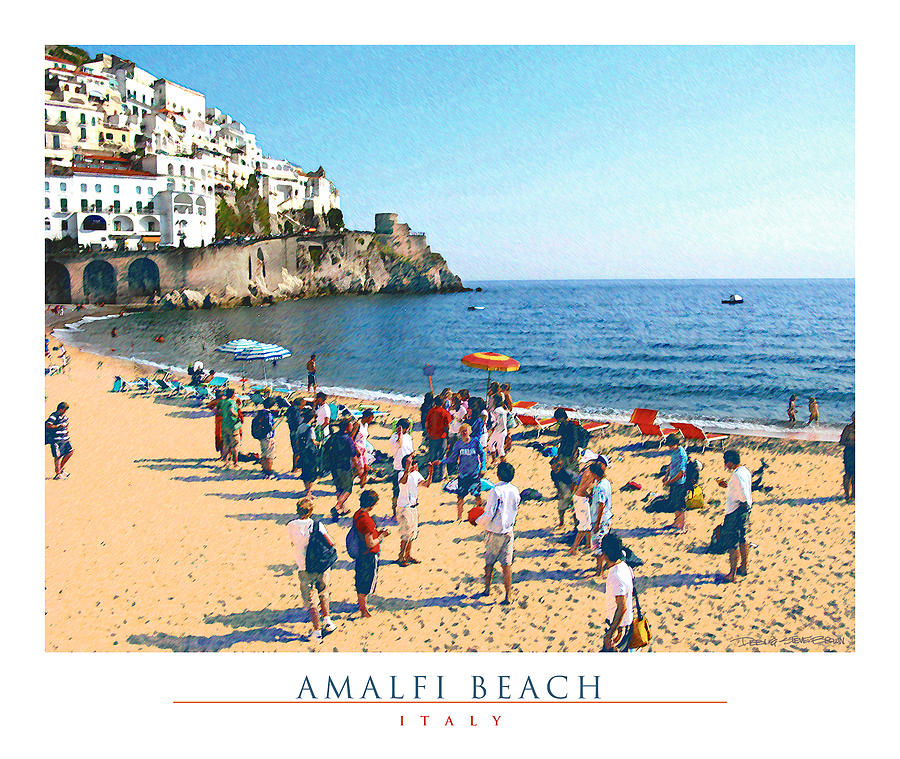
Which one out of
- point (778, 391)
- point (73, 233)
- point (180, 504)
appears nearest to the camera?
point (180, 504)

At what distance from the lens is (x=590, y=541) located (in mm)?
5996

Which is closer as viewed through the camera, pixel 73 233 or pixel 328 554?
pixel 328 554

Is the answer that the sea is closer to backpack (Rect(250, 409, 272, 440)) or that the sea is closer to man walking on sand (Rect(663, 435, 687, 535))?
man walking on sand (Rect(663, 435, 687, 535))

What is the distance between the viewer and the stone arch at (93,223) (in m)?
21.0

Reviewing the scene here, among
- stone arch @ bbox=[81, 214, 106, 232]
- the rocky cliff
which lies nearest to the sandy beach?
the rocky cliff

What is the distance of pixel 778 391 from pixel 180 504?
16.0m

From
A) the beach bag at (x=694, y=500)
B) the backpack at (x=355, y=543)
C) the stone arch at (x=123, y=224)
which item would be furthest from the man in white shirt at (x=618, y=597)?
the stone arch at (x=123, y=224)

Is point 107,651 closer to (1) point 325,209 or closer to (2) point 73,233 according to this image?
(1) point 325,209

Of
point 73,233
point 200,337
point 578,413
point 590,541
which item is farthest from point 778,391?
point 73,233

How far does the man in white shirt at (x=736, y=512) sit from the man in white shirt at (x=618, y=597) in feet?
4.72
